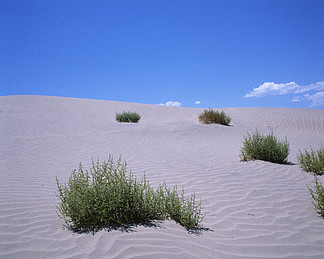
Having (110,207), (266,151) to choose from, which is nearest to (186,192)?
(110,207)

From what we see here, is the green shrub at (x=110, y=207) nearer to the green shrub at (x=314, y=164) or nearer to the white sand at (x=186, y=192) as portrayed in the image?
the white sand at (x=186, y=192)

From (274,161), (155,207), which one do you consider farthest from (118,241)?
(274,161)

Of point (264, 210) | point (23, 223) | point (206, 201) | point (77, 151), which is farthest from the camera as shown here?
point (77, 151)

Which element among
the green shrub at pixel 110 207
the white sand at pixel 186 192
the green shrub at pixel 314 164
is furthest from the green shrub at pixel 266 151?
the green shrub at pixel 110 207

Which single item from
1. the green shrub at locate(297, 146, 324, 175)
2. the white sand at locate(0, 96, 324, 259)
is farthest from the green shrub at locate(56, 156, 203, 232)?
the green shrub at locate(297, 146, 324, 175)

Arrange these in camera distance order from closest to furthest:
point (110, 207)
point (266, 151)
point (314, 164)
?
point (110, 207), point (314, 164), point (266, 151)

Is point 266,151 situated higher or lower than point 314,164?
higher

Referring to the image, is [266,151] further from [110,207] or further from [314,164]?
[110,207]

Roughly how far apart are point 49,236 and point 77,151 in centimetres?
558

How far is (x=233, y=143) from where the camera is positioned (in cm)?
1002

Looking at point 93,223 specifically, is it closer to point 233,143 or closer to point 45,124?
point 233,143

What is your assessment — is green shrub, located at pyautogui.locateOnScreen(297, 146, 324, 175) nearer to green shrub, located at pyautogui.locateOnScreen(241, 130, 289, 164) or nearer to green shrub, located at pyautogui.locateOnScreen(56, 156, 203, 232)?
green shrub, located at pyautogui.locateOnScreen(241, 130, 289, 164)

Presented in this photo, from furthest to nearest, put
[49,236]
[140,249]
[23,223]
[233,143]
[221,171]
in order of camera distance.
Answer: [233,143] → [221,171] → [23,223] → [49,236] → [140,249]

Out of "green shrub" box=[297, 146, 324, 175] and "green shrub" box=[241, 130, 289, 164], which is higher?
"green shrub" box=[241, 130, 289, 164]
